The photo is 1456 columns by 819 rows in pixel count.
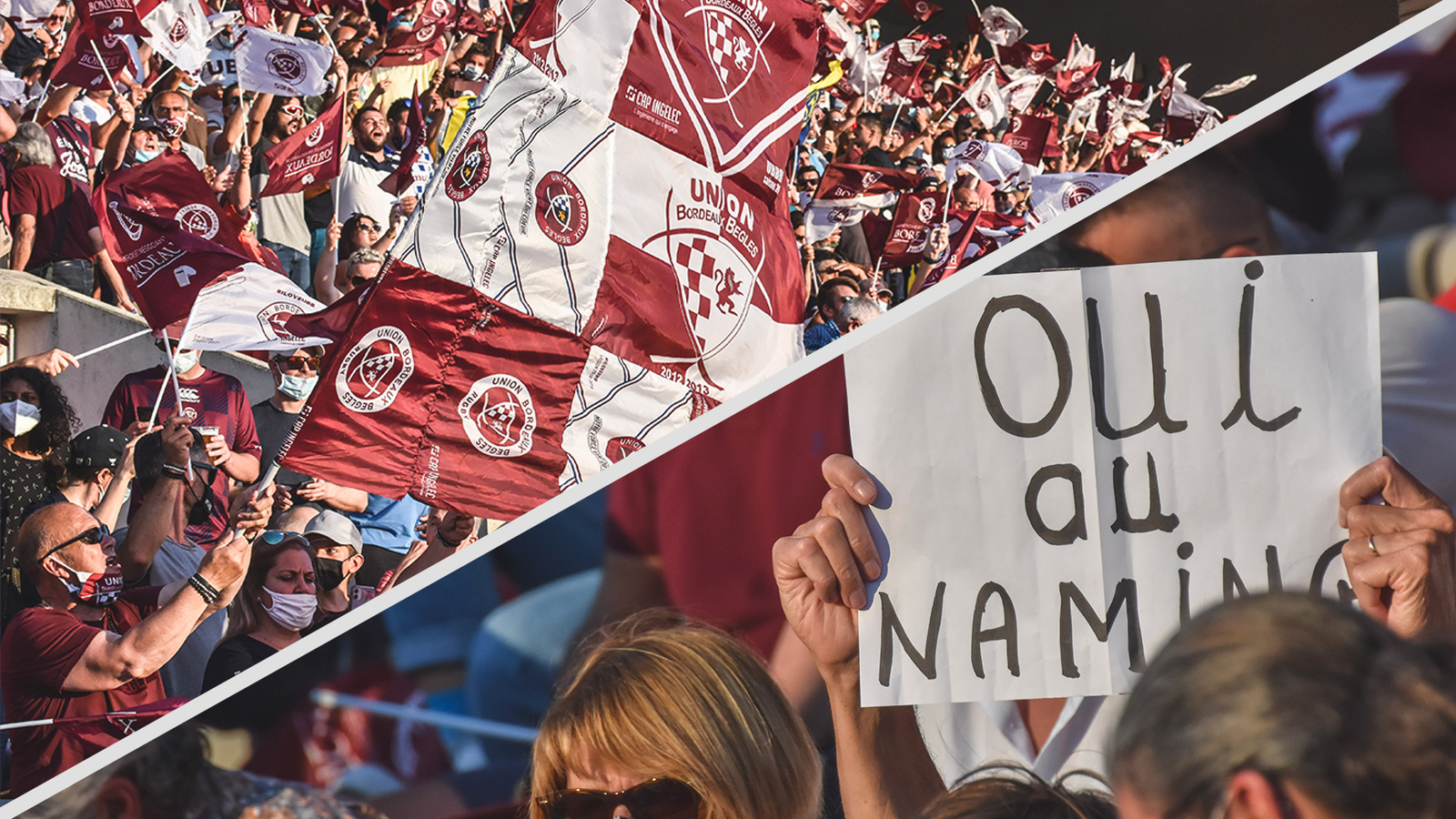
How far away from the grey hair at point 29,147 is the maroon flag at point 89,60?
776 millimetres

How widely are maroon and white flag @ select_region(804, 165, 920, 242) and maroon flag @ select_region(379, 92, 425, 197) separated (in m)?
2.44

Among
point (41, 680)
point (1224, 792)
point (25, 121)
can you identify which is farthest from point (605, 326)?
point (25, 121)

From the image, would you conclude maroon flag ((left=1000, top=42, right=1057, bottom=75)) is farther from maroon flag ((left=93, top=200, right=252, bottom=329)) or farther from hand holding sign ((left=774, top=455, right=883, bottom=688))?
hand holding sign ((left=774, top=455, right=883, bottom=688))

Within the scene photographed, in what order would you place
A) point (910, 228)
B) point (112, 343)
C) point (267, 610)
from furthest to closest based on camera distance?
point (910, 228) < point (112, 343) < point (267, 610)

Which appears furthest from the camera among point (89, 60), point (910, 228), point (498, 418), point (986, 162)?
point (986, 162)

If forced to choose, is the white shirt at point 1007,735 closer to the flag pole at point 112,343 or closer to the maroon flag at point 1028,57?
the flag pole at point 112,343

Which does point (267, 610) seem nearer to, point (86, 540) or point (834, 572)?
point (86, 540)

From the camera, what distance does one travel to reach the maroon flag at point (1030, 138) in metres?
10.3

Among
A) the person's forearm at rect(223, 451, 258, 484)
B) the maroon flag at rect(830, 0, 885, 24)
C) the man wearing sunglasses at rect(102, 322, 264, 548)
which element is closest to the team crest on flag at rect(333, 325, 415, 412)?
the man wearing sunglasses at rect(102, 322, 264, 548)

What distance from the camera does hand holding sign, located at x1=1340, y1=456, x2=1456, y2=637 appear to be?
4.61 ft

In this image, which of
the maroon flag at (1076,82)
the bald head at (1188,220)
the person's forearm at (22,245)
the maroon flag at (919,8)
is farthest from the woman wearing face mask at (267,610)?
the maroon flag at (919,8)

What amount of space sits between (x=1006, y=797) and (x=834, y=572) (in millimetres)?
293

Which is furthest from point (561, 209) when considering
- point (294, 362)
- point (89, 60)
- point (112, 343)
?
point (89, 60)

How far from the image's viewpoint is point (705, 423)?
138 cm
